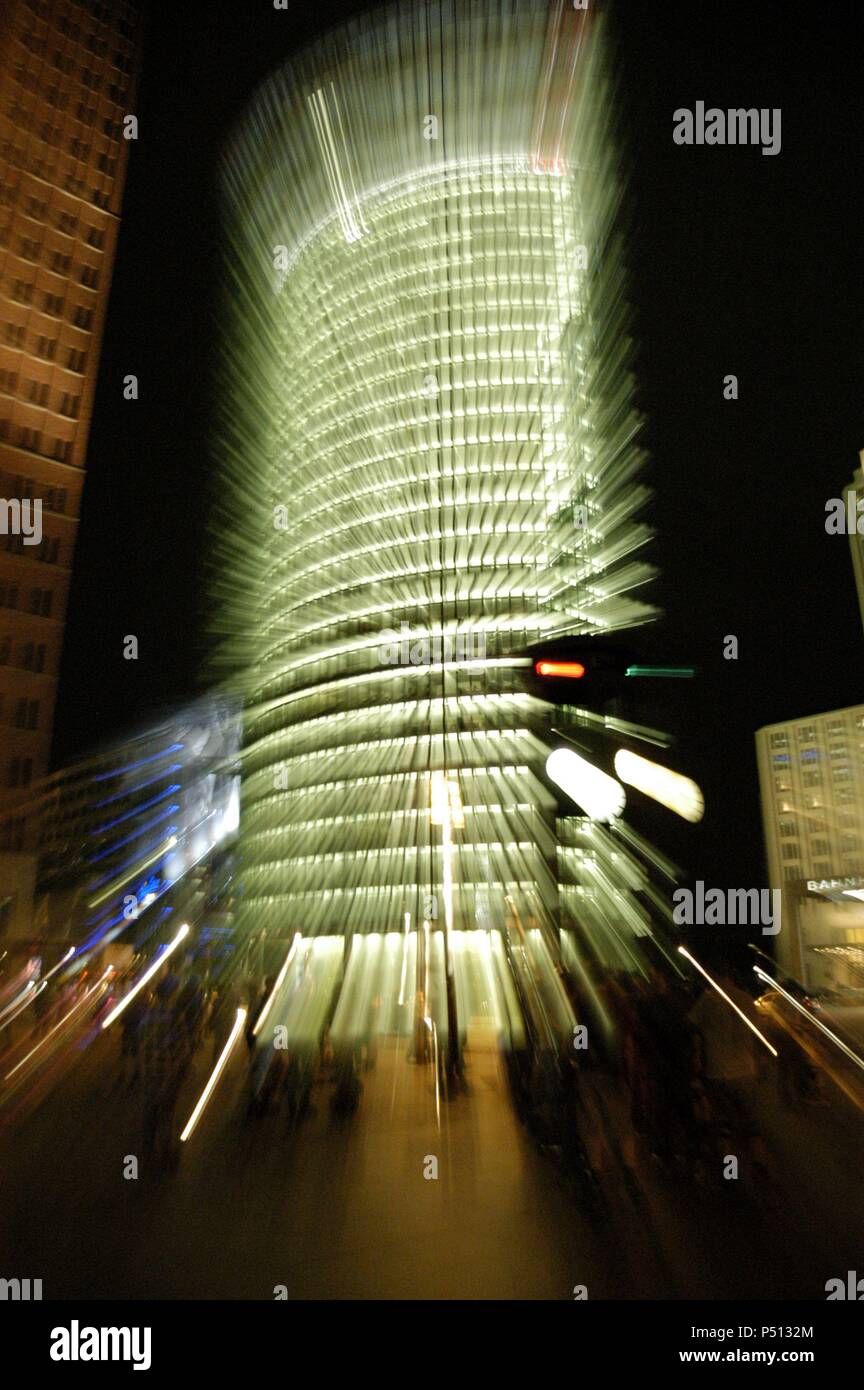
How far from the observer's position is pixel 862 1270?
4.05 m

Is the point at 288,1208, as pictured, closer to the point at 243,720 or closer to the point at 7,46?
the point at 7,46

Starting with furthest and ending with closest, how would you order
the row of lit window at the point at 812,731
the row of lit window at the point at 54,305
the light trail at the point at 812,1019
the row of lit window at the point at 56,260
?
the row of lit window at the point at 812,731 < the row of lit window at the point at 54,305 < the row of lit window at the point at 56,260 < the light trail at the point at 812,1019

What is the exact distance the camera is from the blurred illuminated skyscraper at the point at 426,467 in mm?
35562

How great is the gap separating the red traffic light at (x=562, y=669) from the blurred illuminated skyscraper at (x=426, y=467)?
25991 millimetres

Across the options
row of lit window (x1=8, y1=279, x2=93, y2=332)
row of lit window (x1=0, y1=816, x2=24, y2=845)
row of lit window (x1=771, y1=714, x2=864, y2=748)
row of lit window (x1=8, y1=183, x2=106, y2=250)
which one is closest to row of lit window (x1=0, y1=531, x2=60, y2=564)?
row of lit window (x1=8, y1=279, x2=93, y2=332)

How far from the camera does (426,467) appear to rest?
4025 centimetres

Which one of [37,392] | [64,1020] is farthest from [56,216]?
[64,1020]

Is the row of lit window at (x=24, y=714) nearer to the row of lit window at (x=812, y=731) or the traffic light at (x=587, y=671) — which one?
the traffic light at (x=587, y=671)

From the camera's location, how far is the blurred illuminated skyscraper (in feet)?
117

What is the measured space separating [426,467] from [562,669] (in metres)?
37.2

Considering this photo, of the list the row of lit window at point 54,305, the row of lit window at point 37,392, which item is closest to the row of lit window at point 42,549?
the row of lit window at point 37,392

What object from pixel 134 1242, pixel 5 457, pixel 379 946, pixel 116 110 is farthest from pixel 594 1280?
pixel 379 946

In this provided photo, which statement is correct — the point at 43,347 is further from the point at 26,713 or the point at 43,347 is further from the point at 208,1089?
the point at 208,1089

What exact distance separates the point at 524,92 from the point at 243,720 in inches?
1295
